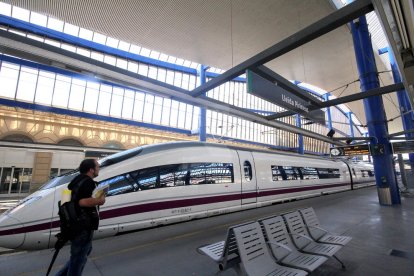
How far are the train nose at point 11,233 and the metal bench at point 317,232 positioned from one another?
14.5 ft

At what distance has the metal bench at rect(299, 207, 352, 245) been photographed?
382 centimetres

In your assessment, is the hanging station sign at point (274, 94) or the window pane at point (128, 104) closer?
the hanging station sign at point (274, 94)

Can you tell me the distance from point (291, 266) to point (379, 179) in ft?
29.0

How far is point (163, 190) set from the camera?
498cm

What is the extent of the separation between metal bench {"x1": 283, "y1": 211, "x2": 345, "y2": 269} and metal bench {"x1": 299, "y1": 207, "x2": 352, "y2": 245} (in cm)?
10

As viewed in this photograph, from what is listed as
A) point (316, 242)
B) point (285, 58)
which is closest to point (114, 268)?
point (316, 242)

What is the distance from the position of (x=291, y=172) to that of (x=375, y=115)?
428 cm

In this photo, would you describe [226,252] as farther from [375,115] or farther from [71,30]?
[71,30]

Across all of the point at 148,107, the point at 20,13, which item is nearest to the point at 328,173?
the point at 148,107

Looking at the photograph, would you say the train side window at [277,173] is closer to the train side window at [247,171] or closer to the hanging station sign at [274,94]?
the train side window at [247,171]

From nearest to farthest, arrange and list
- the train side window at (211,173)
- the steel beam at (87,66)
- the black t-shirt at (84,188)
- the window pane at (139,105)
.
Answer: the black t-shirt at (84,188) → the steel beam at (87,66) → the train side window at (211,173) → the window pane at (139,105)

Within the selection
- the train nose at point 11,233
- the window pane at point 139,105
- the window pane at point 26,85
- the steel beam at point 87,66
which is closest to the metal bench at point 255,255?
the train nose at point 11,233

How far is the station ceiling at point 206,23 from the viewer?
11.0 meters

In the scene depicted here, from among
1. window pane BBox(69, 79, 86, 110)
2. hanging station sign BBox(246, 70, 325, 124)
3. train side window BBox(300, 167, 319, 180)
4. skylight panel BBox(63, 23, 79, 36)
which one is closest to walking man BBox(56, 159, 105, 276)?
hanging station sign BBox(246, 70, 325, 124)
